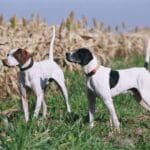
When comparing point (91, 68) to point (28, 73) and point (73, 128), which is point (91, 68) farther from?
point (73, 128)

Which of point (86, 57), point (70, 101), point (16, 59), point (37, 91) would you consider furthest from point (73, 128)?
point (70, 101)

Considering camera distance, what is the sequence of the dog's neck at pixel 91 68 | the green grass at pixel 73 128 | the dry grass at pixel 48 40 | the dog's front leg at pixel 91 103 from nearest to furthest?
1. the green grass at pixel 73 128
2. the dog's neck at pixel 91 68
3. the dog's front leg at pixel 91 103
4. the dry grass at pixel 48 40

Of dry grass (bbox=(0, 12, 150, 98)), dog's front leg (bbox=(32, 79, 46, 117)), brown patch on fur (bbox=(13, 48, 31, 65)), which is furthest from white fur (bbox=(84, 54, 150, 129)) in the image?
dry grass (bbox=(0, 12, 150, 98))

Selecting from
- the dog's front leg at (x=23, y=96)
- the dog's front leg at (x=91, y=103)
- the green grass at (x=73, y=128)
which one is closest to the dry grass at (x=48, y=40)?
the green grass at (x=73, y=128)

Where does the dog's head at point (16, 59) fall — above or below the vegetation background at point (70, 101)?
above

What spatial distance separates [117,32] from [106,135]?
41.3 ft

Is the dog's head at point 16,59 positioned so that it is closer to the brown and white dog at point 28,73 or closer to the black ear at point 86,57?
the brown and white dog at point 28,73

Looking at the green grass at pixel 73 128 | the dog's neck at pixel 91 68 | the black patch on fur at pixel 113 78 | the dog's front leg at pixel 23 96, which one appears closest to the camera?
the green grass at pixel 73 128

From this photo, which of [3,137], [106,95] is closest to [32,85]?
[106,95]

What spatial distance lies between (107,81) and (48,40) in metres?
5.87

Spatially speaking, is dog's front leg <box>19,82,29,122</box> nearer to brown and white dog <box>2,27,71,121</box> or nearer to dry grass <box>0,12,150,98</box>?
brown and white dog <box>2,27,71,121</box>

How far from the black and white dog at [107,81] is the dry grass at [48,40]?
3.32m

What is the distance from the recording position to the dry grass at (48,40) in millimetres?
11572

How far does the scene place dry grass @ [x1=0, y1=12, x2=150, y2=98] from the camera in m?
11.6
